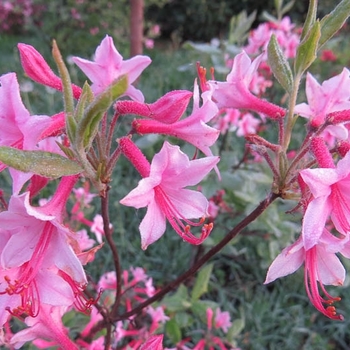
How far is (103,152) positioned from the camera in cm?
80

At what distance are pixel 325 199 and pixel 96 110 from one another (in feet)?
1.14

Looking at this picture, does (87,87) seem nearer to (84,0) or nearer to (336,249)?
(336,249)

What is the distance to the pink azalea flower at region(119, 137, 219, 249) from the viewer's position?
28.4 inches

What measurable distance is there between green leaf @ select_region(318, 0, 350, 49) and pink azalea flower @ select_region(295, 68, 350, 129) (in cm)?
13

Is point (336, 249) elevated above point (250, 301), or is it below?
above

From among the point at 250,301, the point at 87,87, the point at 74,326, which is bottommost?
the point at 250,301

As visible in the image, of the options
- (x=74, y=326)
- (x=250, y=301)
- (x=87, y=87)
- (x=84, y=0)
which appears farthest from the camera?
(x=84, y=0)

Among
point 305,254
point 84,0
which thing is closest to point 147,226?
point 305,254

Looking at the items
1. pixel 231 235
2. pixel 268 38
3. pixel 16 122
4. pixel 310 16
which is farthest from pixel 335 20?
pixel 268 38

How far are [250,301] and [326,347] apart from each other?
1.26ft

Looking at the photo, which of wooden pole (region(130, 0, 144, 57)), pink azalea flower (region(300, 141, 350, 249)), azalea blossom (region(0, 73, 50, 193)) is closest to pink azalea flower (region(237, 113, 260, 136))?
pink azalea flower (region(300, 141, 350, 249))

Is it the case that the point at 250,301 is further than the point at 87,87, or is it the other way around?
the point at 250,301

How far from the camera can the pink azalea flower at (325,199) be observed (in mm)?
713

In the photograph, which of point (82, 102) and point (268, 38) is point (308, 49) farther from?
point (268, 38)
